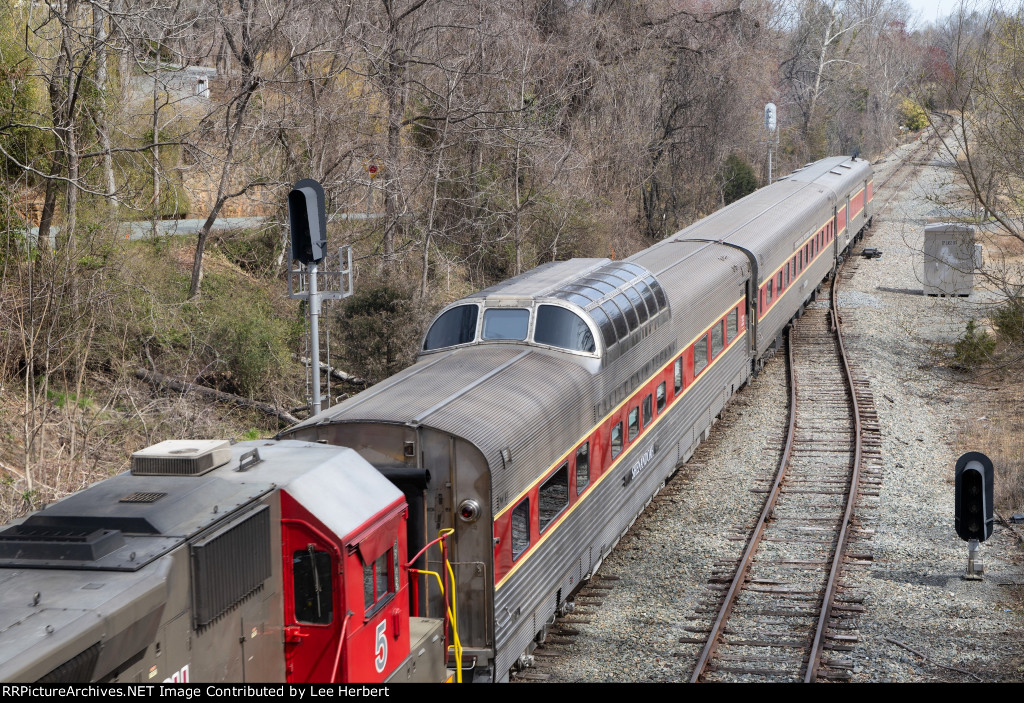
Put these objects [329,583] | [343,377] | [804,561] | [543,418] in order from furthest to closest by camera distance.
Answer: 1. [343,377]
2. [804,561]
3. [543,418]
4. [329,583]

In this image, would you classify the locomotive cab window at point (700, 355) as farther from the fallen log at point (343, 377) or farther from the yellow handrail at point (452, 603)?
the yellow handrail at point (452, 603)

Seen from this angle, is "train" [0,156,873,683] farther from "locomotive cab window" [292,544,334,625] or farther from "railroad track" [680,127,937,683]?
"railroad track" [680,127,937,683]

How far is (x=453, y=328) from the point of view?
12.3 metres

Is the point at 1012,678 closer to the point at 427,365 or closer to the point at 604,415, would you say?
the point at 604,415

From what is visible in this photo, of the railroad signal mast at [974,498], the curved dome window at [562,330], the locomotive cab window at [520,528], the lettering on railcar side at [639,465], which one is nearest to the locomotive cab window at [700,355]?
the lettering on railcar side at [639,465]

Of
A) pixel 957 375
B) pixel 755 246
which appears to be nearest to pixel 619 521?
pixel 755 246

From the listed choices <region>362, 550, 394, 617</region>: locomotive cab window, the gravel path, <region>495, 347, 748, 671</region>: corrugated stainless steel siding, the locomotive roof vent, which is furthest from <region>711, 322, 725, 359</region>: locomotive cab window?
the locomotive roof vent

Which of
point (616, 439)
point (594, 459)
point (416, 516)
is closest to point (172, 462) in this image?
point (416, 516)

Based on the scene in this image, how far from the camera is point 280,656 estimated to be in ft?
23.1

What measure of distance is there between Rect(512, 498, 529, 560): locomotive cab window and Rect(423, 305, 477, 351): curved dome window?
2.91m

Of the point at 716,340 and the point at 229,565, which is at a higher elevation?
the point at 229,565

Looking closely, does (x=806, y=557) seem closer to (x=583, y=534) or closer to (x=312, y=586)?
(x=583, y=534)

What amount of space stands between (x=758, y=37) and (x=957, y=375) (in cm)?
1987

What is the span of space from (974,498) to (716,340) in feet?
21.4
